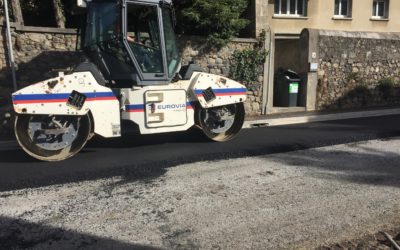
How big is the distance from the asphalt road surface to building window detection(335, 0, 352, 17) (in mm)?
13622

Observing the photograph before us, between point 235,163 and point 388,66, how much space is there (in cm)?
1150

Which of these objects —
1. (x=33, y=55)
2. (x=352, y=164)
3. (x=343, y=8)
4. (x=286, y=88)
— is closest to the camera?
(x=352, y=164)

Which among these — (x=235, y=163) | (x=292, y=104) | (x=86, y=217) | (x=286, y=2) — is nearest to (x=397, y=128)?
(x=292, y=104)

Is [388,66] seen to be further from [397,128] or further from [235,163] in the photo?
[235,163]

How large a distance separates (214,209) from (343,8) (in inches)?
816

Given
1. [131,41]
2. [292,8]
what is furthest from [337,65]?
[131,41]

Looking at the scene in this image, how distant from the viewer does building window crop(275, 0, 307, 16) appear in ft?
68.2

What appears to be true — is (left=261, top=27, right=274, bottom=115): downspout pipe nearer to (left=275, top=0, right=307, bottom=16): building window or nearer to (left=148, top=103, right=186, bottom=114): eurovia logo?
(left=148, top=103, right=186, bottom=114): eurovia logo

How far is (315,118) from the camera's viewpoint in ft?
38.7

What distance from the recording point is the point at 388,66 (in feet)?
50.9

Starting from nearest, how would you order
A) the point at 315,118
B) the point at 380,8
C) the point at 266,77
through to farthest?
the point at 315,118 → the point at 266,77 → the point at 380,8

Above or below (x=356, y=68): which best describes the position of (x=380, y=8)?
above

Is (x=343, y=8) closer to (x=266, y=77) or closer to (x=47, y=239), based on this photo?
(x=266, y=77)

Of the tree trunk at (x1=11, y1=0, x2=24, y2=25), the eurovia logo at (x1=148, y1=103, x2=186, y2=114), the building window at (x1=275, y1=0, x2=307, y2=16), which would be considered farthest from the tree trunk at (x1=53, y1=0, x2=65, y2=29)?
the building window at (x1=275, y1=0, x2=307, y2=16)
